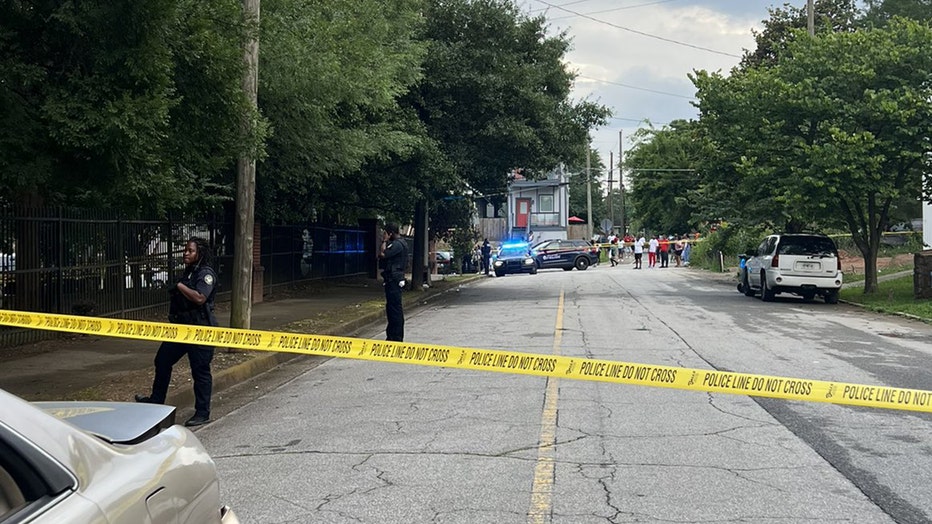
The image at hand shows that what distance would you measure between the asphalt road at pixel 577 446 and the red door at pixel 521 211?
62.3 m

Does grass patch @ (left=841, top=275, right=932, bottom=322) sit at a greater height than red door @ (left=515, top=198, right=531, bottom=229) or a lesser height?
lesser

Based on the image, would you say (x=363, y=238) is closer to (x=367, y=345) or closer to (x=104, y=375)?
(x=104, y=375)

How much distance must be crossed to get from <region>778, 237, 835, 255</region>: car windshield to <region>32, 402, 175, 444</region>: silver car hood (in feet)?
68.4

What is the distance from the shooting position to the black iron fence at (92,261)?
1252cm

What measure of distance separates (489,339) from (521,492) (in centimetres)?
830

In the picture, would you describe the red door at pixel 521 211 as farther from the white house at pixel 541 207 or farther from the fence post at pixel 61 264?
the fence post at pixel 61 264

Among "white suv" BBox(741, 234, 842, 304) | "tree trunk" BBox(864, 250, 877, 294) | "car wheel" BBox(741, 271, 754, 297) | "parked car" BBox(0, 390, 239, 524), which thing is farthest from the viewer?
"car wheel" BBox(741, 271, 754, 297)

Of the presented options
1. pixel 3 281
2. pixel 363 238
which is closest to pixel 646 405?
pixel 3 281

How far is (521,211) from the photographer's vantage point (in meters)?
75.6

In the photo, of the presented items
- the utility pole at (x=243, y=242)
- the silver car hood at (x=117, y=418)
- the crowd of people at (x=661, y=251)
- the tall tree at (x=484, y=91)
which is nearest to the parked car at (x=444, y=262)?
the crowd of people at (x=661, y=251)

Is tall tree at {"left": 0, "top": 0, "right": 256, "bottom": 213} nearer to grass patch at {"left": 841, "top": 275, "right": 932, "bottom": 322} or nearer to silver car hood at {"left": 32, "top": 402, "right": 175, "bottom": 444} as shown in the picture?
silver car hood at {"left": 32, "top": 402, "right": 175, "bottom": 444}

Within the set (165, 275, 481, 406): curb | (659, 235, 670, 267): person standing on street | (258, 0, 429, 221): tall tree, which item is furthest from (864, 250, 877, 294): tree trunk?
(659, 235, 670, 267): person standing on street

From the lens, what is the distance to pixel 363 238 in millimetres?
33500

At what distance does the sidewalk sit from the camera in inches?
368
